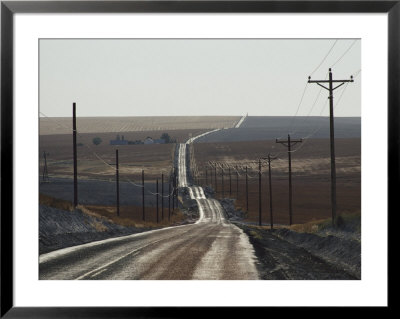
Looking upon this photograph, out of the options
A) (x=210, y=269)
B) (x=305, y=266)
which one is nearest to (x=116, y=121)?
(x=210, y=269)

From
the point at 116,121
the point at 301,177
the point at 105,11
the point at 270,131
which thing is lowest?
the point at 301,177

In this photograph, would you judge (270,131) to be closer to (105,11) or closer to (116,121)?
(116,121)

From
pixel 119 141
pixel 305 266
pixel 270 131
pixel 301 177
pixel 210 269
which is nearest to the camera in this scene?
pixel 210 269

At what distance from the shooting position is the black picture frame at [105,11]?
1353 centimetres

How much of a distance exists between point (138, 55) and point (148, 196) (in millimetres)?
87619

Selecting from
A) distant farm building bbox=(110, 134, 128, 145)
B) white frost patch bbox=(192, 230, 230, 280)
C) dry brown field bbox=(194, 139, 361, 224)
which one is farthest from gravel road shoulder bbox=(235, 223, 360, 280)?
distant farm building bbox=(110, 134, 128, 145)

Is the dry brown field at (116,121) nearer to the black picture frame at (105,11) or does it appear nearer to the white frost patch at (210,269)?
the black picture frame at (105,11)

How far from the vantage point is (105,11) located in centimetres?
1395

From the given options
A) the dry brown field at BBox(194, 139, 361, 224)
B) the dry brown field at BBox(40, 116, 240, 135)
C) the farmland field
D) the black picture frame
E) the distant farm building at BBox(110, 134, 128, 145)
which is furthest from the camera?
the distant farm building at BBox(110, 134, 128, 145)

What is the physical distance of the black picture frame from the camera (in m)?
13.5

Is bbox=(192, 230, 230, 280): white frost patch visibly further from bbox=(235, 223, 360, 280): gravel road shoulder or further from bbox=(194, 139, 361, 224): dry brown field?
bbox=(194, 139, 361, 224): dry brown field

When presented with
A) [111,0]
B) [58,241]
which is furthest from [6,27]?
[58,241]

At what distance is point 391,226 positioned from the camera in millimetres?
13852

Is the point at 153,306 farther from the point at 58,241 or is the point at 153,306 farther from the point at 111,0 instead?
the point at 58,241
